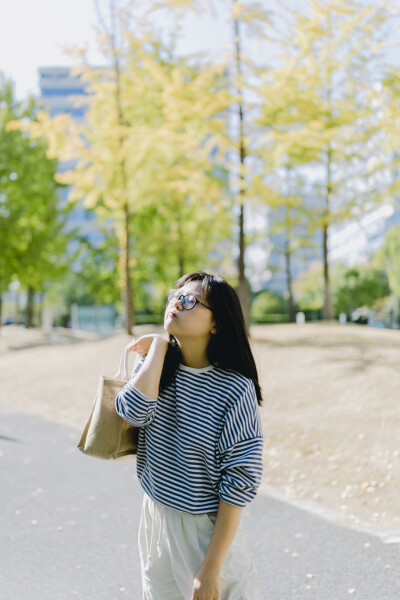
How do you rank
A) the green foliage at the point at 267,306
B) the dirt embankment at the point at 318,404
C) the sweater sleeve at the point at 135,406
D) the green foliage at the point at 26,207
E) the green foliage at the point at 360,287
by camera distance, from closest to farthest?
the sweater sleeve at the point at 135,406 → the dirt embankment at the point at 318,404 → the green foliage at the point at 26,207 → the green foliage at the point at 360,287 → the green foliage at the point at 267,306

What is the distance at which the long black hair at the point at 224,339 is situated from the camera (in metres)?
2.06

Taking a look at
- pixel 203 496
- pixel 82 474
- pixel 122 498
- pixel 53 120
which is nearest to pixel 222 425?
pixel 203 496

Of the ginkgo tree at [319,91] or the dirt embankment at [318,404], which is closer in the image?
the dirt embankment at [318,404]

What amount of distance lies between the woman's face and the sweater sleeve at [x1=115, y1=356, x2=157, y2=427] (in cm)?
23

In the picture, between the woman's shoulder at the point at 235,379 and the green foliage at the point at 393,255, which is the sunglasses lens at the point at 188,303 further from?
the green foliage at the point at 393,255

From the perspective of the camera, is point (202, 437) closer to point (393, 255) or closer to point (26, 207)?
point (26, 207)

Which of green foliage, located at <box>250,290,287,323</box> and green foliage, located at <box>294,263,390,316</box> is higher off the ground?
green foliage, located at <box>294,263,390,316</box>

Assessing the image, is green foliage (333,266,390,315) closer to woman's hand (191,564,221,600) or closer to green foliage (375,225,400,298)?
green foliage (375,225,400,298)

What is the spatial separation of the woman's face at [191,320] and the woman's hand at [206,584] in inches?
28.4

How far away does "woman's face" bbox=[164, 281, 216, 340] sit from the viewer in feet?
6.73

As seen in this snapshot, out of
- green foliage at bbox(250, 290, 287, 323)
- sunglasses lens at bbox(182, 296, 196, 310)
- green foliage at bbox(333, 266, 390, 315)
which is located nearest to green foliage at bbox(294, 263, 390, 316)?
green foliage at bbox(333, 266, 390, 315)

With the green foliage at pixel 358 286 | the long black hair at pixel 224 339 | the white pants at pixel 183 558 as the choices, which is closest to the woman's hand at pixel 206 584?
the white pants at pixel 183 558

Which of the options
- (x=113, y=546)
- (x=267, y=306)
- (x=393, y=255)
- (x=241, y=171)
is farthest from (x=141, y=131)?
(x=267, y=306)

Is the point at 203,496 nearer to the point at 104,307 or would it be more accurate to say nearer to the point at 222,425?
the point at 222,425
